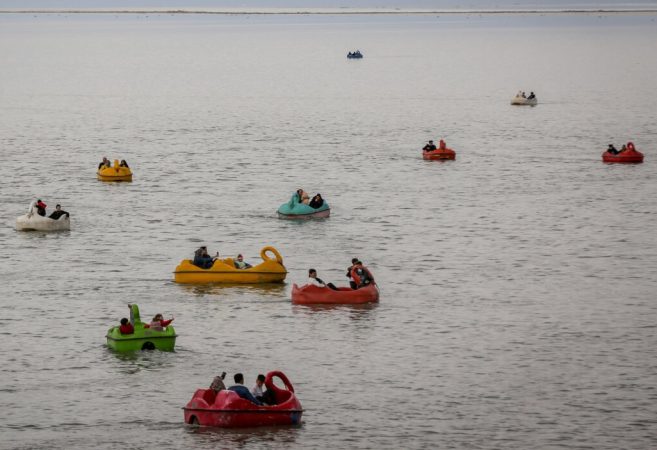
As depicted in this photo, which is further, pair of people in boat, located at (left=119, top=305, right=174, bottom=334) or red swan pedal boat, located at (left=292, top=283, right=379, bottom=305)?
red swan pedal boat, located at (left=292, top=283, right=379, bottom=305)

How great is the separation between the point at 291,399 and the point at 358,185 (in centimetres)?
5322

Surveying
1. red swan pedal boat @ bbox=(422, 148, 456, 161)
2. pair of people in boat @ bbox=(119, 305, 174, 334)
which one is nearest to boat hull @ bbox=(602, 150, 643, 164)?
red swan pedal boat @ bbox=(422, 148, 456, 161)

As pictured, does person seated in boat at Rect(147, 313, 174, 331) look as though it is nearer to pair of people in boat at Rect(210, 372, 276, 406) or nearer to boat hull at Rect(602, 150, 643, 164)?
pair of people in boat at Rect(210, 372, 276, 406)

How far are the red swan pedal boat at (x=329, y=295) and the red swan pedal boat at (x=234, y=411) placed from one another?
15.7m

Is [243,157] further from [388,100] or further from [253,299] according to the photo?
[388,100]

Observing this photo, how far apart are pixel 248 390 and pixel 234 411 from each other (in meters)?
1.05

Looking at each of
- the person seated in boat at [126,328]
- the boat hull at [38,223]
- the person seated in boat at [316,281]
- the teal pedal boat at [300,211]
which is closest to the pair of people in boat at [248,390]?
the person seated in boat at [126,328]

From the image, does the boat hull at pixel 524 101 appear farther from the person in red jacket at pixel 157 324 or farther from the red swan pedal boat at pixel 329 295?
the person in red jacket at pixel 157 324

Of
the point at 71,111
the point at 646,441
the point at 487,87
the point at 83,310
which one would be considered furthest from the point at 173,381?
the point at 487,87

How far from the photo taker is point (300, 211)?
78562mm

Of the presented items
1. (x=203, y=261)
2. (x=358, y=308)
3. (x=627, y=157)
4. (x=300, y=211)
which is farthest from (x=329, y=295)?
(x=627, y=157)

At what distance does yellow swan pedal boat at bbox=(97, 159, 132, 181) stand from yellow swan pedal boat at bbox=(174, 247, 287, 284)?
112 ft

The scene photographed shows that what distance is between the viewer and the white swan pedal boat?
7538 centimetres

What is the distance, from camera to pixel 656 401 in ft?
152
